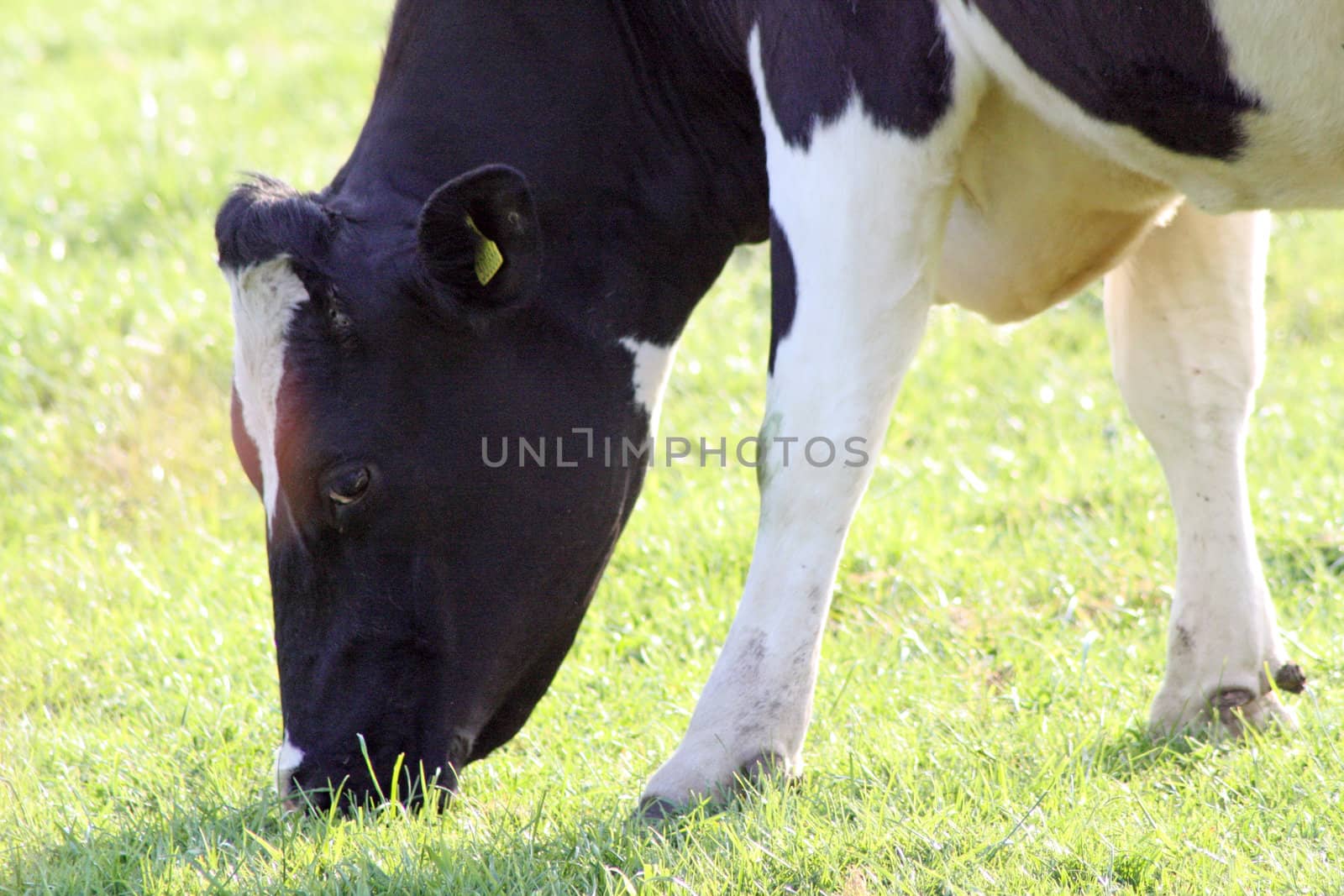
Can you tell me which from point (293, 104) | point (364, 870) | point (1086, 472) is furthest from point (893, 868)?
point (293, 104)

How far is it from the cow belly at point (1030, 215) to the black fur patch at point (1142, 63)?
193 millimetres

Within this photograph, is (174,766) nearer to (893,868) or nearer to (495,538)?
(495,538)

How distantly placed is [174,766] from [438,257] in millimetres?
1277

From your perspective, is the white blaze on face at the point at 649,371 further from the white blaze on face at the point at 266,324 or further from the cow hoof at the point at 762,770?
the cow hoof at the point at 762,770

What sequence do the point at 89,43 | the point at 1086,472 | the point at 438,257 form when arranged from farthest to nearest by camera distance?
the point at 89,43
the point at 1086,472
the point at 438,257

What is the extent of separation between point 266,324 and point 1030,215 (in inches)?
58.9

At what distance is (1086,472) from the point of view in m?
4.95

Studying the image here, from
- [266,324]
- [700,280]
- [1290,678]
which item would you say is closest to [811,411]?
[700,280]

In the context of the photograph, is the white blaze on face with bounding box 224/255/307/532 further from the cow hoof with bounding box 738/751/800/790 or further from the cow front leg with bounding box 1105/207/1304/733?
the cow front leg with bounding box 1105/207/1304/733

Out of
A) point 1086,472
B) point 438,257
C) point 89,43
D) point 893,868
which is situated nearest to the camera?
point 893,868

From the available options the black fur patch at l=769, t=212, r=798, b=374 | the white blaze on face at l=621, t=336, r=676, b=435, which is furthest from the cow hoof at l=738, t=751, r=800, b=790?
the white blaze on face at l=621, t=336, r=676, b=435

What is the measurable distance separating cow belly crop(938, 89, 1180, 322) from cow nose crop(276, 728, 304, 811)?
A: 1.62 meters

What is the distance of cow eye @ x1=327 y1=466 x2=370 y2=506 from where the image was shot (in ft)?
10.1

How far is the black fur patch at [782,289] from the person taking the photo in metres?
2.94
